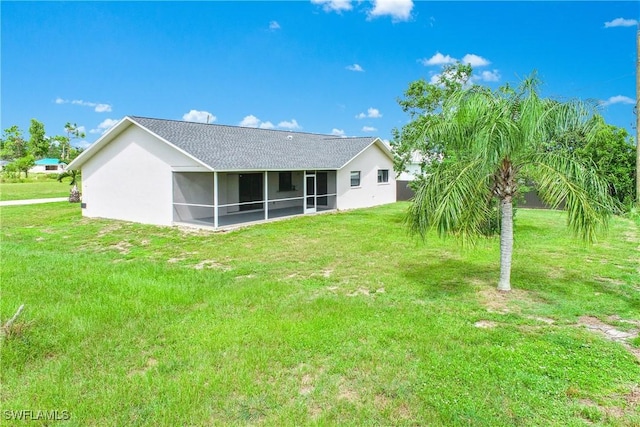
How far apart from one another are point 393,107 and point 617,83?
Result: 749cm

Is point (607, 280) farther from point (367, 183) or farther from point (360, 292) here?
point (367, 183)

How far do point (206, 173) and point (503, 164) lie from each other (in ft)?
42.4

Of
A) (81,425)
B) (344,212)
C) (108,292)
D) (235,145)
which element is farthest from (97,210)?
(81,425)

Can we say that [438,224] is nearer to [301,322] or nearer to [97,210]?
[301,322]

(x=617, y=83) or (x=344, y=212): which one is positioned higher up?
(x=617, y=83)

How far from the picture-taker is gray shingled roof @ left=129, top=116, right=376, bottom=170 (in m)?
14.9

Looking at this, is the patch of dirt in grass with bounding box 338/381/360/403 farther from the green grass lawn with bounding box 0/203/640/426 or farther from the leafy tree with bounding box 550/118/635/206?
the leafy tree with bounding box 550/118/635/206

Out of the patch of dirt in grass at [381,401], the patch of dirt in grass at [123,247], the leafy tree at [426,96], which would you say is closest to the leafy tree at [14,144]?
the patch of dirt in grass at [123,247]

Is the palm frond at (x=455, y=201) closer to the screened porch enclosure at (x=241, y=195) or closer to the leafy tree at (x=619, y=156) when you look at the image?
the screened porch enclosure at (x=241, y=195)

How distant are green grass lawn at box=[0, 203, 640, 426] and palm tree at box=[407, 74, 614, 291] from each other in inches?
55.2

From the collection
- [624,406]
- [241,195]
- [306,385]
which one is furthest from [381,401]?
[241,195]

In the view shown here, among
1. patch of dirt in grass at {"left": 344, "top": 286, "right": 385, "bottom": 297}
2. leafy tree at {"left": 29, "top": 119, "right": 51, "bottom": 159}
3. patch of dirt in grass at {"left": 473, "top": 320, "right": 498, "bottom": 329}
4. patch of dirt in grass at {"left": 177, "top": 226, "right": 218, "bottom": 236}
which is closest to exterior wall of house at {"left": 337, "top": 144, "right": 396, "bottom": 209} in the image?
patch of dirt in grass at {"left": 177, "top": 226, "right": 218, "bottom": 236}

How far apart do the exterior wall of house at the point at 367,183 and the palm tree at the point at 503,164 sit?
14.1m

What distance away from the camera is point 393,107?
16.4 metres
